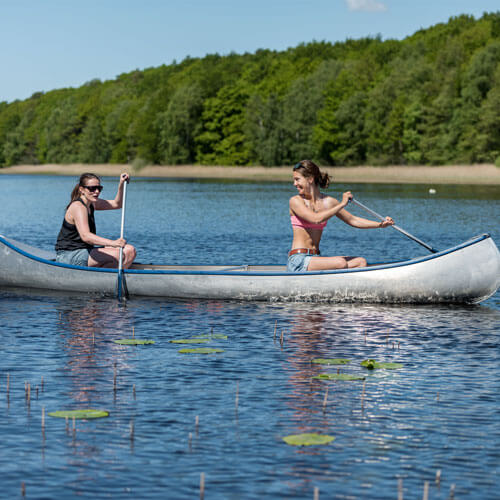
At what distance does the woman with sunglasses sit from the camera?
11961mm

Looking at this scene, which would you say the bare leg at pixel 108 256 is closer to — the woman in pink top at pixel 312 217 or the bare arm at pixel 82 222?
the bare arm at pixel 82 222

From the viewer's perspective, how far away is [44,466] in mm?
5547

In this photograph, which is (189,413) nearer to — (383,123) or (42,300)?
(42,300)

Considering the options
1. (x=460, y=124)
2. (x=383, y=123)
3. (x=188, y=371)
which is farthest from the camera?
(x=383, y=123)

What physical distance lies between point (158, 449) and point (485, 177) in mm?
60881

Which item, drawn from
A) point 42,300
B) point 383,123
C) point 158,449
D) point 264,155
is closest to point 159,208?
point 42,300

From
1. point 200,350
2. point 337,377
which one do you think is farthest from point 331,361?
point 200,350

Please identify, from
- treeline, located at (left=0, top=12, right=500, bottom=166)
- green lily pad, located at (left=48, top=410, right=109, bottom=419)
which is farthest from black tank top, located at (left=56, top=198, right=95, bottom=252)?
treeline, located at (left=0, top=12, right=500, bottom=166)

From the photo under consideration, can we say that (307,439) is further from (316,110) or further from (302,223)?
(316,110)

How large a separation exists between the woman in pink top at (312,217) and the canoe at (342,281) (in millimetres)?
164

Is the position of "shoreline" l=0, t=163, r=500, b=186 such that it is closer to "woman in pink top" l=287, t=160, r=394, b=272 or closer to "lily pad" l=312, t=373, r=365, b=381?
"woman in pink top" l=287, t=160, r=394, b=272

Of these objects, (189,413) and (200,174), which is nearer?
(189,413)

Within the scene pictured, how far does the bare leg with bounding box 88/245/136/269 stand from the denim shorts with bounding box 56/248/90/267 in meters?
0.06

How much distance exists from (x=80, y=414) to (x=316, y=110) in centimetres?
9493
